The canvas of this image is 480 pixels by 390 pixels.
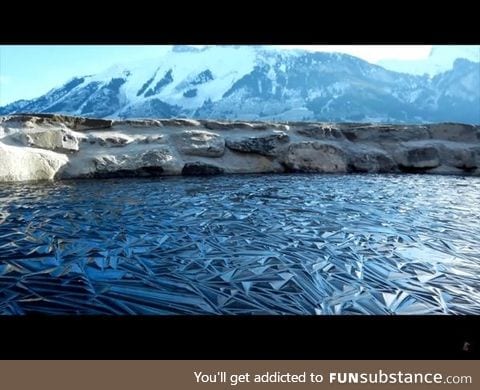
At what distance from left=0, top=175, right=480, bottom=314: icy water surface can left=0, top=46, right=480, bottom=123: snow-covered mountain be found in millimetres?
125273

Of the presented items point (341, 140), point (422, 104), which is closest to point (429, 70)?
point (422, 104)

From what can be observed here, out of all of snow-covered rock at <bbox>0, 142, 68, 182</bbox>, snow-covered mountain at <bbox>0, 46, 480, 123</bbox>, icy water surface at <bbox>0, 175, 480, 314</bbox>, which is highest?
snow-covered mountain at <bbox>0, 46, 480, 123</bbox>

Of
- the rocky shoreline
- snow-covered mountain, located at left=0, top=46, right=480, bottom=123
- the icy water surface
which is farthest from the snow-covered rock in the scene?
snow-covered mountain, located at left=0, top=46, right=480, bottom=123

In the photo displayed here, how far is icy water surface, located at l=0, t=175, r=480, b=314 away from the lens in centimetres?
237

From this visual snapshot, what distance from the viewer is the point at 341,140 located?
416 inches

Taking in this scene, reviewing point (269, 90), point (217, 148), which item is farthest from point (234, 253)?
point (269, 90)

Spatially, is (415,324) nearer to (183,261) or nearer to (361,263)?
(361,263)

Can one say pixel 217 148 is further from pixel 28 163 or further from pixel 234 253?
pixel 234 253

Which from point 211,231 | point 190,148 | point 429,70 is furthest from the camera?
point 429,70

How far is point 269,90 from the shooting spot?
157625 mm

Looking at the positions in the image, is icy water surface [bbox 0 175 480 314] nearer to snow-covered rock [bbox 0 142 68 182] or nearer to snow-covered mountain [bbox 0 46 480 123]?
snow-covered rock [bbox 0 142 68 182]

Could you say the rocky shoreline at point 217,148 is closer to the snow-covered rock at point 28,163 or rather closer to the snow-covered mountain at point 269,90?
the snow-covered rock at point 28,163

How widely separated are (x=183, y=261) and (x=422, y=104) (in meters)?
169

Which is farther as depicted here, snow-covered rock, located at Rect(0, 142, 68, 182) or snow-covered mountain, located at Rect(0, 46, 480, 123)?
snow-covered mountain, located at Rect(0, 46, 480, 123)
